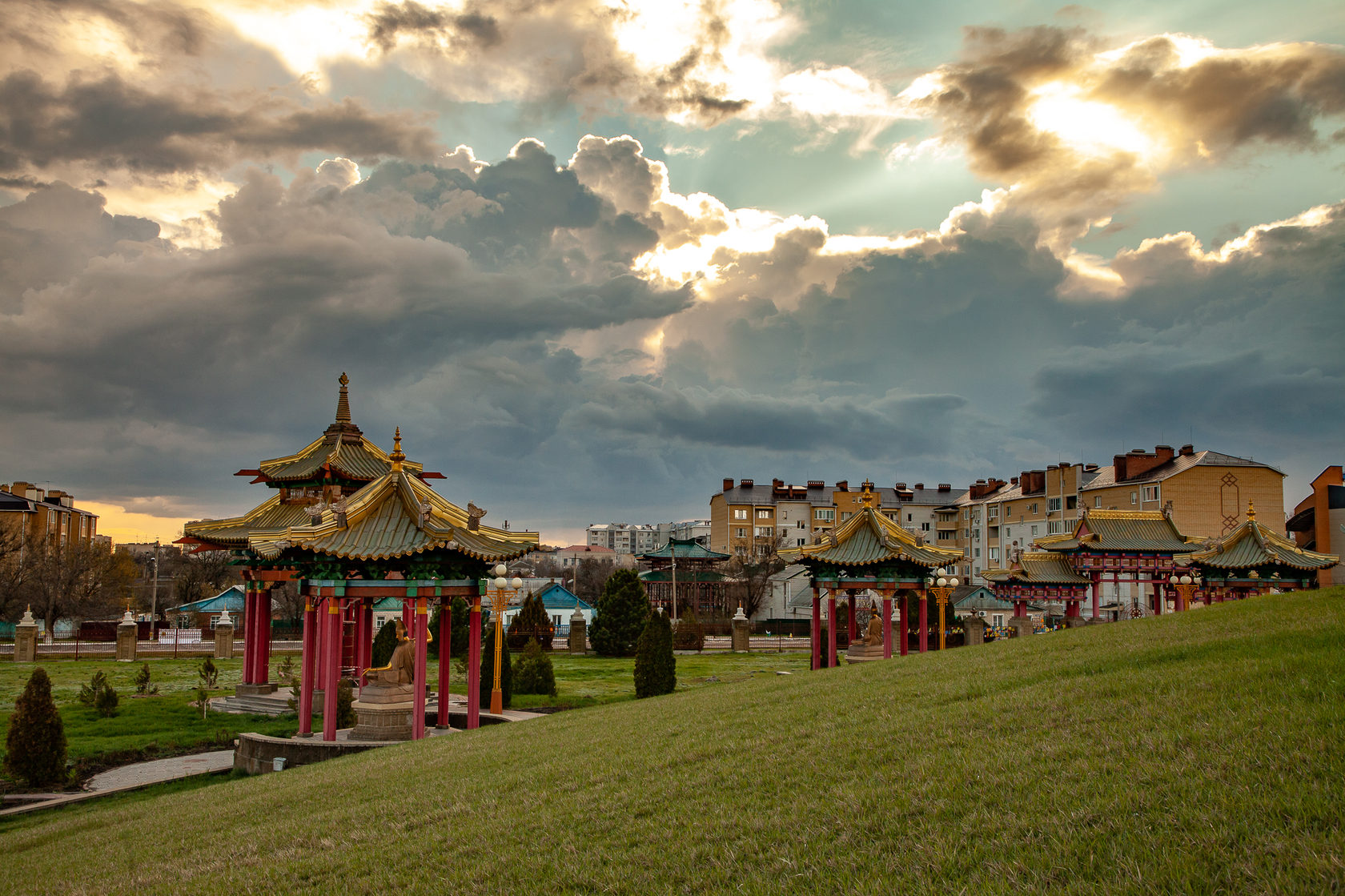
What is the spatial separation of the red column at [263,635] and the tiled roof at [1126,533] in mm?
34448

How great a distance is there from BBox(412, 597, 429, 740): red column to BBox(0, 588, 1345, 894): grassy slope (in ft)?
13.0

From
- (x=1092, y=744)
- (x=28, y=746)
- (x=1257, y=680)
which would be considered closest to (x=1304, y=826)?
(x=1092, y=744)

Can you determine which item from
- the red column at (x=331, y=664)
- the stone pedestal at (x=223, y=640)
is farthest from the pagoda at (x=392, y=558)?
the stone pedestal at (x=223, y=640)

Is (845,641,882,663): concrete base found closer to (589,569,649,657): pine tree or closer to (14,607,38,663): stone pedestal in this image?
(589,569,649,657): pine tree

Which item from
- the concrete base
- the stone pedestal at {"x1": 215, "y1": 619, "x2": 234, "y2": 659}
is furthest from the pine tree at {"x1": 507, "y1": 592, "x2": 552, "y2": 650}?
the concrete base

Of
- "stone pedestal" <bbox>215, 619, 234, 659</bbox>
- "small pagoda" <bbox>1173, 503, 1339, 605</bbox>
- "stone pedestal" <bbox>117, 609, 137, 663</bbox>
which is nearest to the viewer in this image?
"small pagoda" <bbox>1173, 503, 1339, 605</bbox>

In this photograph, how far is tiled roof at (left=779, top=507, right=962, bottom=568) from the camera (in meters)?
27.0

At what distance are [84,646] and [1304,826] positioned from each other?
163ft

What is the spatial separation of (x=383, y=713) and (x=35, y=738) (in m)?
6.08

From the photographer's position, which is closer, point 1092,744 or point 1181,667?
point 1092,744

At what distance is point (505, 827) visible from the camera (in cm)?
805

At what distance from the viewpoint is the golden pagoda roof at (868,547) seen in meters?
27.0

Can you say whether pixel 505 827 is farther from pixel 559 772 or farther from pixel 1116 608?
pixel 1116 608

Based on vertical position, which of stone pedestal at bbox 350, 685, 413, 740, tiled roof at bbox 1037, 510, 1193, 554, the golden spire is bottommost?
stone pedestal at bbox 350, 685, 413, 740
